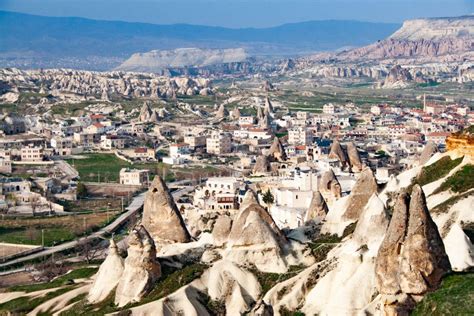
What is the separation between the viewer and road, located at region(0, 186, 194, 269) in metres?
39.7

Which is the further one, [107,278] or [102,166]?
[102,166]

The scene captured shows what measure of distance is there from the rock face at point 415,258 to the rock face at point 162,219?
1171 cm

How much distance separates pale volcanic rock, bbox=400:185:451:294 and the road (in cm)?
2434

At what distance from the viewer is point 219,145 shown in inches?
2874

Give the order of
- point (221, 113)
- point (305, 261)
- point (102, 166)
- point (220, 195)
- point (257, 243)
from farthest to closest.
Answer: point (221, 113) < point (102, 166) < point (220, 195) < point (257, 243) < point (305, 261)

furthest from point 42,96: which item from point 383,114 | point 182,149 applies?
point 182,149

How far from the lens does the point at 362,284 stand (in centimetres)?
2067

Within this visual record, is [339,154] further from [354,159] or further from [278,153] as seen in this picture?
[278,153]

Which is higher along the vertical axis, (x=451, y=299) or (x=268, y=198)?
(x=451, y=299)

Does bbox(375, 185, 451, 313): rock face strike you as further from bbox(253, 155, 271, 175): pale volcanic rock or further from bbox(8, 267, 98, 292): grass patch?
bbox(253, 155, 271, 175): pale volcanic rock

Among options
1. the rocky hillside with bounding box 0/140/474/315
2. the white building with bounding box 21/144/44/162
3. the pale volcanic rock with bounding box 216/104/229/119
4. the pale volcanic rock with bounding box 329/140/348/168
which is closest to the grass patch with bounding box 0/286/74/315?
the rocky hillside with bounding box 0/140/474/315

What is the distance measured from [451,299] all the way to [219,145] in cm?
5810

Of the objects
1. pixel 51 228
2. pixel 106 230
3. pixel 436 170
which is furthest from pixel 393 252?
pixel 51 228

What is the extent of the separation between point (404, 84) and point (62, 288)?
420 ft
